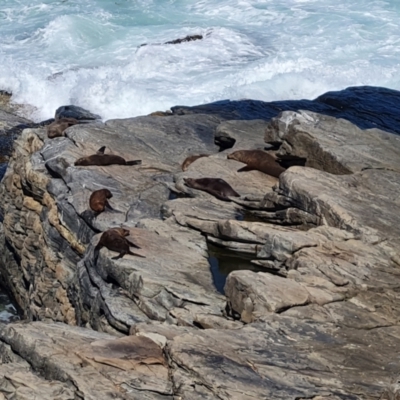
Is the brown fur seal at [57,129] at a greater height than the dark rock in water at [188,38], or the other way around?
the brown fur seal at [57,129]

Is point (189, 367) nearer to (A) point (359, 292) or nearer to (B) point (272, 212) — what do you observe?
(A) point (359, 292)

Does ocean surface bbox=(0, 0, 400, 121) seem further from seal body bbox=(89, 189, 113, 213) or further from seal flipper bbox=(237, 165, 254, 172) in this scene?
seal body bbox=(89, 189, 113, 213)

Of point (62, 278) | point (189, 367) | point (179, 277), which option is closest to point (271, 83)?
point (62, 278)

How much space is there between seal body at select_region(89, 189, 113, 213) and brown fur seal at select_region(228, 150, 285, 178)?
2.37m

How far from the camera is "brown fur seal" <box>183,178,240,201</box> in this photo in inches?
492

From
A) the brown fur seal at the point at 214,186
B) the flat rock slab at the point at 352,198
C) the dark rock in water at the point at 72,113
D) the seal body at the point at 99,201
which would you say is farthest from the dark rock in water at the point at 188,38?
the flat rock slab at the point at 352,198

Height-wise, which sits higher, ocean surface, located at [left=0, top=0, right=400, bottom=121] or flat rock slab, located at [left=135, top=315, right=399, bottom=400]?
flat rock slab, located at [left=135, top=315, right=399, bottom=400]

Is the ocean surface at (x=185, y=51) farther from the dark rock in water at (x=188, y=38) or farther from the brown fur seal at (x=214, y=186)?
the brown fur seal at (x=214, y=186)

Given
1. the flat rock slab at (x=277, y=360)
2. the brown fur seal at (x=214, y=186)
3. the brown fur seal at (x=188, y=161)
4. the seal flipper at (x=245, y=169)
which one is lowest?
the brown fur seal at (x=188, y=161)

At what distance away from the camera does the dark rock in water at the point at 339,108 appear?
714 inches

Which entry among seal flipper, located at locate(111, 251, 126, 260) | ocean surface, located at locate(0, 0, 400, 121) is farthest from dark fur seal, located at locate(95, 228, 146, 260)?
ocean surface, located at locate(0, 0, 400, 121)

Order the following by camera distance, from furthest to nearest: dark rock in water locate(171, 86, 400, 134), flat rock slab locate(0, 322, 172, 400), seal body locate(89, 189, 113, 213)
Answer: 1. dark rock in water locate(171, 86, 400, 134)
2. seal body locate(89, 189, 113, 213)
3. flat rock slab locate(0, 322, 172, 400)

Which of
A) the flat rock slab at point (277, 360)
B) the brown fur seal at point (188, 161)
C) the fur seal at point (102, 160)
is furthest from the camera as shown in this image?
the brown fur seal at point (188, 161)

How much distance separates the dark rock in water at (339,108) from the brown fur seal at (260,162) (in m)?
3.58
